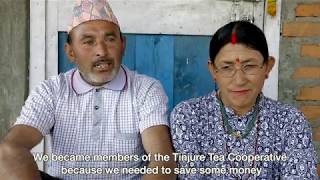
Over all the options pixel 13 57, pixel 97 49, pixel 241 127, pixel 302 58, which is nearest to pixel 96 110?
pixel 97 49

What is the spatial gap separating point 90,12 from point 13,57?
1.11 m

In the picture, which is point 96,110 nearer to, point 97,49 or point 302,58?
point 97,49

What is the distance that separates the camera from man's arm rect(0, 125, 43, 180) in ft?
7.22

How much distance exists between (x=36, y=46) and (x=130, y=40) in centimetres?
60

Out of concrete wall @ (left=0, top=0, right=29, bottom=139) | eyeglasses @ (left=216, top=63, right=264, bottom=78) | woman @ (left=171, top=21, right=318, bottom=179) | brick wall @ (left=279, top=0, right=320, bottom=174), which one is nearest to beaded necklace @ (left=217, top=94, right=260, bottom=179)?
woman @ (left=171, top=21, right=318, bottom=179)

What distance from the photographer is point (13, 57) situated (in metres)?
3.41

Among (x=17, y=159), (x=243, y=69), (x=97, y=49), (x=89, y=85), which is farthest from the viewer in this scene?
(x=89, y=85)

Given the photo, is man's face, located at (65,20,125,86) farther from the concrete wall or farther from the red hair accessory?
the concrete wall

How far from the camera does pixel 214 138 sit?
2.41 metres

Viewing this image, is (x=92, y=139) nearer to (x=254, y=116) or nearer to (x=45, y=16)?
(x=254, y=116)

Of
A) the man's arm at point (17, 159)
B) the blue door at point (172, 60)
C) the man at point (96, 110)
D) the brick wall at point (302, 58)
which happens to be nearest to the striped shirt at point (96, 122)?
the man at point (96, 110)

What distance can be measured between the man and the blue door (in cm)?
85

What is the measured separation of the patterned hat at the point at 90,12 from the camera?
2.49 meters

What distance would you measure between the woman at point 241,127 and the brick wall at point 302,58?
3.03ft
